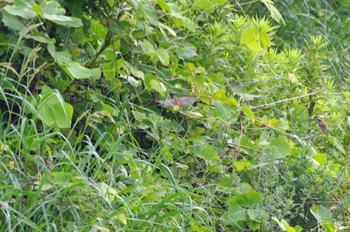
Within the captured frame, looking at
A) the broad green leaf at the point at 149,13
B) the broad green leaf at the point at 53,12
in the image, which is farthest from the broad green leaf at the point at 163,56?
the broad green leaf at the point at 53,12

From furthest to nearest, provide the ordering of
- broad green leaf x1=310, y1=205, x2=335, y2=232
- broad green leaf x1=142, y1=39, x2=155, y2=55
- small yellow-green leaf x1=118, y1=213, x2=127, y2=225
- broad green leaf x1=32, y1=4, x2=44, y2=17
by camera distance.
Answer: broad green leaf x1=142, y1=39, x2=155, y2=55 → broad green leaf x1=310, y1=205, x2=335, y2=232 → broad green leaf x1=32, y1=4, x2=44, y2=17 → small yellow-green leaf x1=118, y1=213, x2=127, y2=225

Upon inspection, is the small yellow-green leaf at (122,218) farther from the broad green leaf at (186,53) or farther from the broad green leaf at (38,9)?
the broad green leaf at (186,53)

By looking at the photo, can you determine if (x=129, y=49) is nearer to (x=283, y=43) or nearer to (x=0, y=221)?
(x=0, y=221)

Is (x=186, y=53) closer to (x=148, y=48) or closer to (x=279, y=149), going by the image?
(x=148, y=48)

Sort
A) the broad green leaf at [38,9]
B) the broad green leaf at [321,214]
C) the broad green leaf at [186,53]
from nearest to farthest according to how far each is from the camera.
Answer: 1. the broad green leaf at [38,9]
2. the broad green leaf at [321,214]
3. the broad green leaf at [186,53]

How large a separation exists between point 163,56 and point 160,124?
283 millimetres

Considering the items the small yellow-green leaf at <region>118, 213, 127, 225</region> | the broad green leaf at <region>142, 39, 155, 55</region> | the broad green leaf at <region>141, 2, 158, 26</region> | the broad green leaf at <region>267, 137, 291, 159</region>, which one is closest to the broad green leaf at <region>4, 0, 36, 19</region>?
the broad green leaf at <region>141, 2, 158, 26</region>

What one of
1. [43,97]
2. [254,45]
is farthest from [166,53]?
[43,97]

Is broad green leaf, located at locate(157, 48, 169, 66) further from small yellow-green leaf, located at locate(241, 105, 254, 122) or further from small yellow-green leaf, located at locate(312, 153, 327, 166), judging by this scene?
small yellow-green leaf, located at locate(312, 153, 327, 166)

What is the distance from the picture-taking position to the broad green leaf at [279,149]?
3477 mm

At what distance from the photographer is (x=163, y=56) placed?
3.55 meters

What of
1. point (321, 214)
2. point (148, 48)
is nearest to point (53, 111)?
point (148, 48)

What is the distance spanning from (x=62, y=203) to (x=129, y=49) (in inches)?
39.8

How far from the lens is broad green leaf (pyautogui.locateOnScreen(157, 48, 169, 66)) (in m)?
3.53
